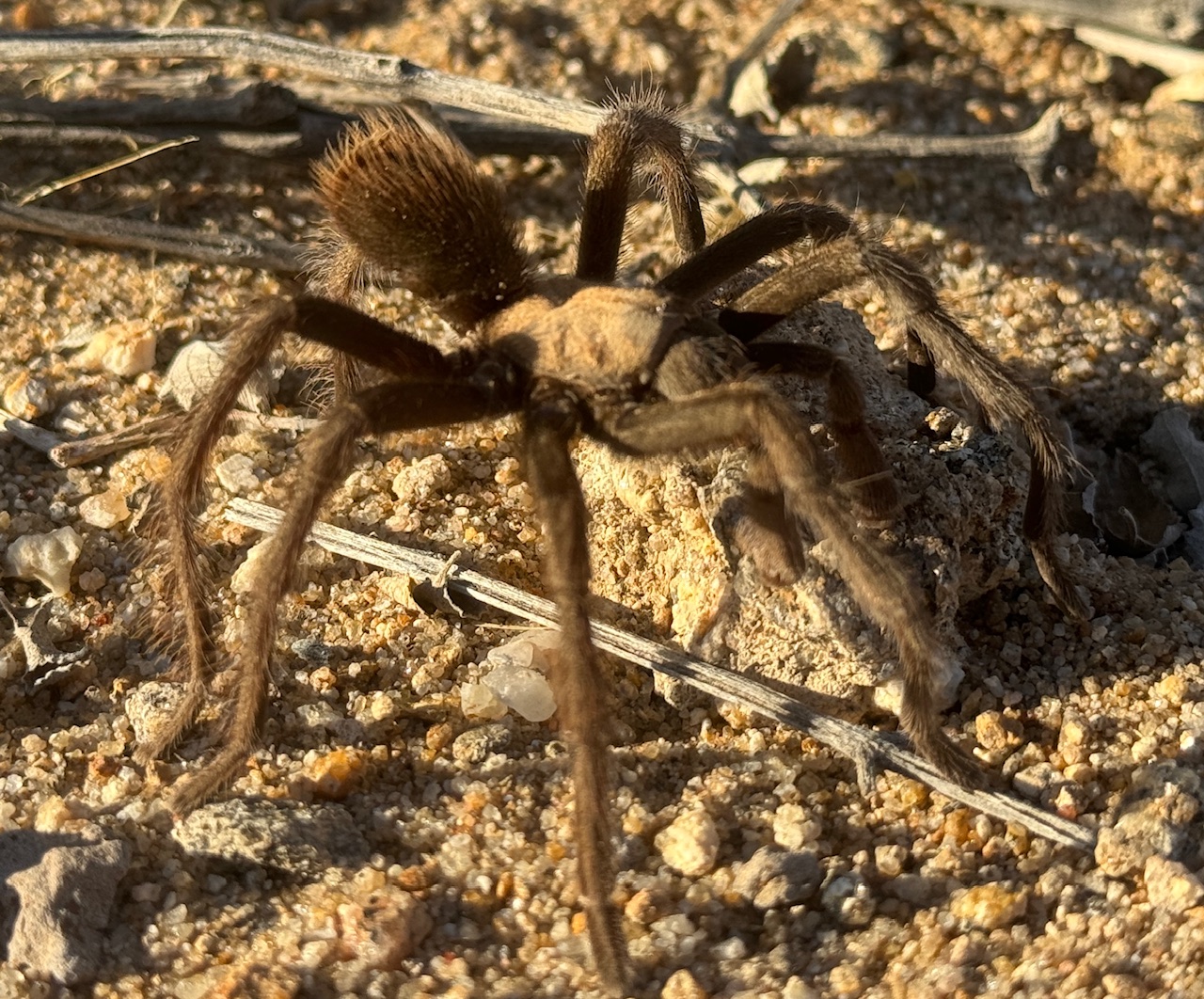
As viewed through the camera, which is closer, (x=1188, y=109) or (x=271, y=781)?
(x=271, y=781)

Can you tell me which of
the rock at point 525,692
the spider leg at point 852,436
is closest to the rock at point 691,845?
the rock at point 525,692

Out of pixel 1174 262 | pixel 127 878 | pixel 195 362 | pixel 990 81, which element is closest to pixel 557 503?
pixel 127 878

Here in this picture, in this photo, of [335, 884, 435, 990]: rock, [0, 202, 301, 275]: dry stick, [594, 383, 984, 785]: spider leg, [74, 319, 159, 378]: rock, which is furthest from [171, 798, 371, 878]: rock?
[0, 202, 301, 275]: dry stick

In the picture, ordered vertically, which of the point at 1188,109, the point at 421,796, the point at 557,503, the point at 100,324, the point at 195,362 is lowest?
the point at 421,796

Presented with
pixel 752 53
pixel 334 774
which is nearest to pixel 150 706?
pixel 334 774

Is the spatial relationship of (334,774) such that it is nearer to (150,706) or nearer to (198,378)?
(150,706)

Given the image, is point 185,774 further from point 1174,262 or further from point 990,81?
point 990,81

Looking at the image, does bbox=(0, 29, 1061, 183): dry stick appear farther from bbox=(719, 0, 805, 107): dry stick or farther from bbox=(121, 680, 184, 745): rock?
bbox=(121, 680, 184, 745): rock
